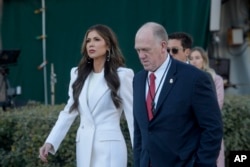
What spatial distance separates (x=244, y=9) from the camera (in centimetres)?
1560

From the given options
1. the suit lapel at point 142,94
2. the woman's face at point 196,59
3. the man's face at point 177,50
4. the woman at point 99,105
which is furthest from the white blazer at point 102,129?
the woman's face at point 196,59

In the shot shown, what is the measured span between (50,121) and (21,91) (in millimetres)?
7511

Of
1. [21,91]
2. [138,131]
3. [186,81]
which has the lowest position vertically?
[21,91]

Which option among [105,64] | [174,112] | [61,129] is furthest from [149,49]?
[61,129]

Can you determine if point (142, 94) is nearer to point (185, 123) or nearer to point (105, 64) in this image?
point (185, 123)

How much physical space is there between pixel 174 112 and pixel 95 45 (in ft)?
4.86

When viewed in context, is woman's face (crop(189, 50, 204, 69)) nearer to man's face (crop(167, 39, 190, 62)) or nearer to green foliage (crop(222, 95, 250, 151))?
man's face (crop(167, 39, 190, 62))

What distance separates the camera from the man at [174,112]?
17.3 feet

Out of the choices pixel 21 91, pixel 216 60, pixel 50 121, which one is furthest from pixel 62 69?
pixel 50 121

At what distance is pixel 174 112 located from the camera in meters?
5.30

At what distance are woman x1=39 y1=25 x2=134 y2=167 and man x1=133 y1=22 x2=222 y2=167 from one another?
95 cm

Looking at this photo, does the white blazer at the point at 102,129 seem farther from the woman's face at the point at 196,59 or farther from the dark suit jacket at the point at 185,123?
the woman's face at the point at 196,59

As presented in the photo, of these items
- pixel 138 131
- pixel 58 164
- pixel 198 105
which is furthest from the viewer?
pixel 58 164

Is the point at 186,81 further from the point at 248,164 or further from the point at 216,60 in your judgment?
the point at 216,60
